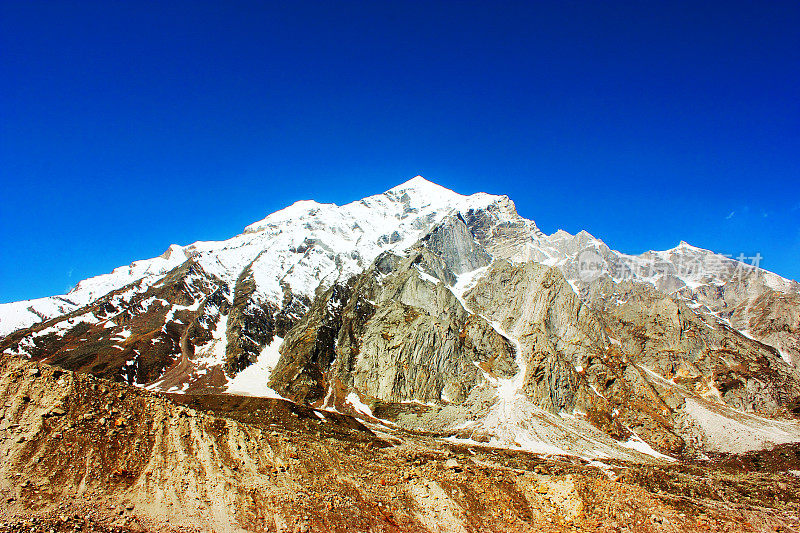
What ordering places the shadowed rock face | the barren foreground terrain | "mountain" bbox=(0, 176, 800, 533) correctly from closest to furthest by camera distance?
the barren foreground terrain, "mountain" bbox=(0, 176, 800, 533), the shadowed rock face

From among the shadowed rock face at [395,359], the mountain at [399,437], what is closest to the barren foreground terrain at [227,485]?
the mountain at [399,437]

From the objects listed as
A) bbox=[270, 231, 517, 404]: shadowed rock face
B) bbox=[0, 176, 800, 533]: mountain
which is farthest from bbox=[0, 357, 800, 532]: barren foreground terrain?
bbox=[270, 231, 517, 404]: shadowed rock face

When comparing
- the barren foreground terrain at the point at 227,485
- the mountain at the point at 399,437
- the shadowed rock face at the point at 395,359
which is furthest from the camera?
the shadowed rock face at the point at 395,359

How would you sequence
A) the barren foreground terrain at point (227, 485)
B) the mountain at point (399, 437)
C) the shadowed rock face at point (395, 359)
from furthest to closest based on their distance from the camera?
the shadowed rock face at point (395, 359) → the mountain at point (399, 437) → the barren foreground terrain at point (227, 485)

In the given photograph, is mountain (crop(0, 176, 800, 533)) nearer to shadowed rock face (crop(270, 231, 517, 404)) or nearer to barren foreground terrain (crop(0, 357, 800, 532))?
barren foreground terrain (crop(0, 357, 800, 532))

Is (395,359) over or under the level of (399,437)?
over

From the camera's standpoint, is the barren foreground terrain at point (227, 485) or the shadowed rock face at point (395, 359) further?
the shadowed rock face at point (395, 359)

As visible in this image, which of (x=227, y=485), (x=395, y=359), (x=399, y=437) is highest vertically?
(x=395, y=359)

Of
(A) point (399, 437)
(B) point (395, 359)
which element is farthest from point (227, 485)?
(B) point (395, 359)

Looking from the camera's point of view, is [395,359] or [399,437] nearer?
[399,437]

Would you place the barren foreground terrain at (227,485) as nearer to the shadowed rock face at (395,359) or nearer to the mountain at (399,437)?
the mountain at (399,437)

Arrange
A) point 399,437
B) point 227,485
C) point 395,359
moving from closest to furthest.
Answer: point 227,485
point 399,437
point 395,359

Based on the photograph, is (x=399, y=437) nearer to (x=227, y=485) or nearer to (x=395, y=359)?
(x=395, y=359)

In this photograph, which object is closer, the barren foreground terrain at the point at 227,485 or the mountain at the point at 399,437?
the barren foreground terrain at the point at 227,485
